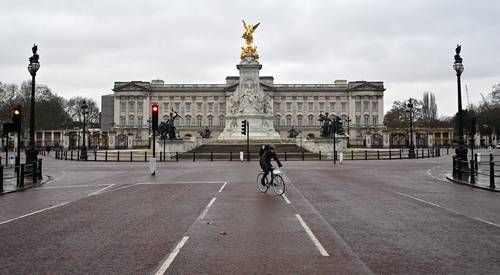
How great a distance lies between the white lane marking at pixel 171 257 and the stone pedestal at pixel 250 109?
5891 cm

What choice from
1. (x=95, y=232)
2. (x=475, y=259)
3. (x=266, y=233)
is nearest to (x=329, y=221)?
(x=266, y=233)

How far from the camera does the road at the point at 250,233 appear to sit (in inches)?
265

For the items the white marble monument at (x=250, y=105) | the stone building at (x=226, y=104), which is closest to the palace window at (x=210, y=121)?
the stone building at (x=226, y=104)

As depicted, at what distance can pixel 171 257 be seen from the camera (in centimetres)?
712

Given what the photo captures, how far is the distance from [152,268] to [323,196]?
968 cm

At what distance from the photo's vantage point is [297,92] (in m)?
147

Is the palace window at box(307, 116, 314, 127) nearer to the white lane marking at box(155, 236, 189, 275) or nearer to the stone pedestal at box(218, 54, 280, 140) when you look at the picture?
the stone pedestal at box(218, 54, 280, 140)

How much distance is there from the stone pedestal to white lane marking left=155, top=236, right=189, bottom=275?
58.9 m

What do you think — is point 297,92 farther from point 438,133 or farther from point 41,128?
point 41,128

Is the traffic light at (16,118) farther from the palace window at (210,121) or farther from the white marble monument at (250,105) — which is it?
the palace window at (210,121)

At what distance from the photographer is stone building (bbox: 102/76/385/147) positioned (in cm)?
14350

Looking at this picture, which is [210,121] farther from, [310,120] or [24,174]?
[24,174]

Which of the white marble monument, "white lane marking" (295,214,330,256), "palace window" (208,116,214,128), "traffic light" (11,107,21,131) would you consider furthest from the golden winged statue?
"palace window" (208,116,214,128)

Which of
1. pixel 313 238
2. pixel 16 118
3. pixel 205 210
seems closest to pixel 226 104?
pixel 16 118
